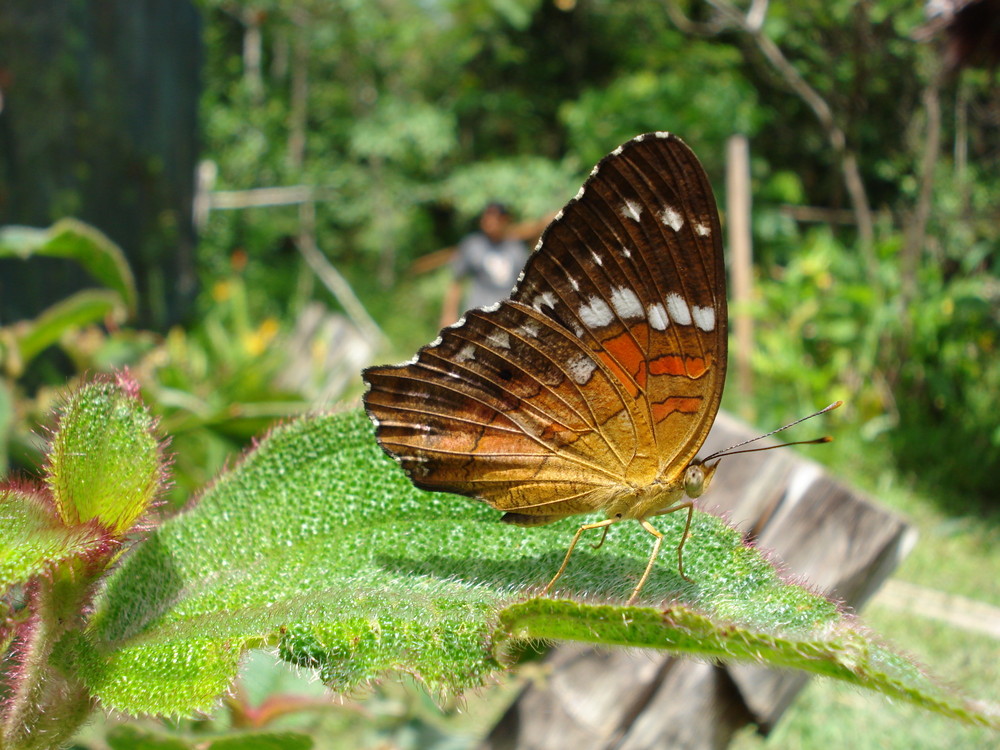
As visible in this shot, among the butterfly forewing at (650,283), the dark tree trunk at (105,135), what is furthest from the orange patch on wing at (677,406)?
the dark tree trunk at (105,135)

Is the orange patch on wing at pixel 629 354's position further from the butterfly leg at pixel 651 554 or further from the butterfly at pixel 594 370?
the butterfly leg at pixel 651 554

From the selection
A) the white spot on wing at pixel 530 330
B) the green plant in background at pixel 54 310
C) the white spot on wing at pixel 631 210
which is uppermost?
the white spot on wing at pixel 631 210

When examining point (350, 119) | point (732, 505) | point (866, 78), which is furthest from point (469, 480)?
point (350, 119)

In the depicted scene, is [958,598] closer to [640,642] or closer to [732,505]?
[732,505]

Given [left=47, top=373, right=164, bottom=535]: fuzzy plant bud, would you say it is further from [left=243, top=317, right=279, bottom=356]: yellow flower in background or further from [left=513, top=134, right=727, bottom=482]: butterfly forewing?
[left=243, top=317, right=279, bottom=356]: yellow flower in background

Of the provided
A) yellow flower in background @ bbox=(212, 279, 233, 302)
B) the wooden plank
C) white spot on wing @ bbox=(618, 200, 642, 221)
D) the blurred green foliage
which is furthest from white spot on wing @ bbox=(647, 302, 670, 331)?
yellow flower in background @ bbox=(212, 279, 233, 302)

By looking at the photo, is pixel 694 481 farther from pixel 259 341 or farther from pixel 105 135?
pixel 259 341
